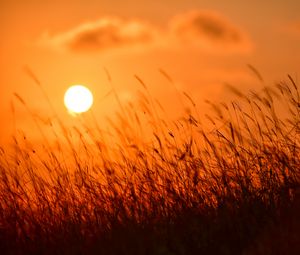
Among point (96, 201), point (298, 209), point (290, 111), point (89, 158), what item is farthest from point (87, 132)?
point (298, 209)

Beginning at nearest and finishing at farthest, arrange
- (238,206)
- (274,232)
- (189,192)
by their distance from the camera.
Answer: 1. (274,232)
2. (238,206)
3. (189,192)

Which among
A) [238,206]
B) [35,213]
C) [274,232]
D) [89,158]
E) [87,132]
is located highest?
[87,132]

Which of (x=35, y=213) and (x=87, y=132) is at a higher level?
(x=87, y=132)

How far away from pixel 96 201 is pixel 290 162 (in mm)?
1662

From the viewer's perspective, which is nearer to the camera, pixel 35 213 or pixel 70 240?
pixel 70 240

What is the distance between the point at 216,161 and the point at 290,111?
861 mm

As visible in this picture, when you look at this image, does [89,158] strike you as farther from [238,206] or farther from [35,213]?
[238,206]

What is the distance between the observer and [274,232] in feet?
11.4

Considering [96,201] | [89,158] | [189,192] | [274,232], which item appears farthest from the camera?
[89,158]

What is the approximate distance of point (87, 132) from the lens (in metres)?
5.59

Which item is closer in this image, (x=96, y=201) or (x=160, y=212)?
(x=160, y=212)

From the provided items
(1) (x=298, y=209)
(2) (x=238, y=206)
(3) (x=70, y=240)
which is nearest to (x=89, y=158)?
(3) (x=70, y=240)

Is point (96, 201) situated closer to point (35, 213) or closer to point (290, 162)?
point (35, 213)

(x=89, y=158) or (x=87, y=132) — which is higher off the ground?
(x=87, y=132)
